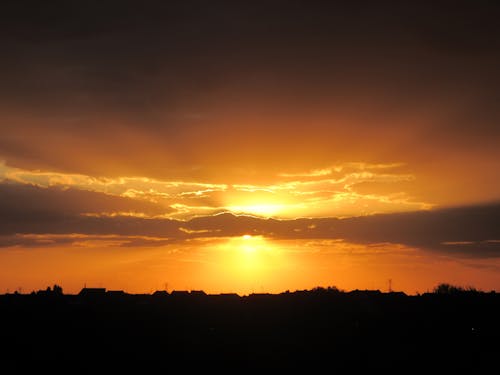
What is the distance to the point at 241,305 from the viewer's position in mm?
85812

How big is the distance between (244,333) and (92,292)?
102ft

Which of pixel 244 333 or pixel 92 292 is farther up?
pixel 92 292

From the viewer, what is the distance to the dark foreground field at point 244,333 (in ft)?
200

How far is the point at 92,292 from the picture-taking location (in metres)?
93.4

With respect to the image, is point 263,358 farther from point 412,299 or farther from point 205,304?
point 412,299

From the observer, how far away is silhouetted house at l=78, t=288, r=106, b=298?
88875mm

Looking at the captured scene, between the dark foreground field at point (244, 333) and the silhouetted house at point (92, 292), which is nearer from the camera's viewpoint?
the dark foreground field at point (244, 333)

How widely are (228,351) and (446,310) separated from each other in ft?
114

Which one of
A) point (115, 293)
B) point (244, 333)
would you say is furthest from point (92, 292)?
point (244, 333)

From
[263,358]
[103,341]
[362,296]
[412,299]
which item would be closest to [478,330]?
[412,299]

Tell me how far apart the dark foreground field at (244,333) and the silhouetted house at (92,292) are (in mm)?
576

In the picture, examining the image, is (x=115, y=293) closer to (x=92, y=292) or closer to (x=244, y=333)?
(x=92, y=292)

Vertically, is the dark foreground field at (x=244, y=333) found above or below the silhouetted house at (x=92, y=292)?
below

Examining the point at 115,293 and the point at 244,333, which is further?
the point at 115,293
